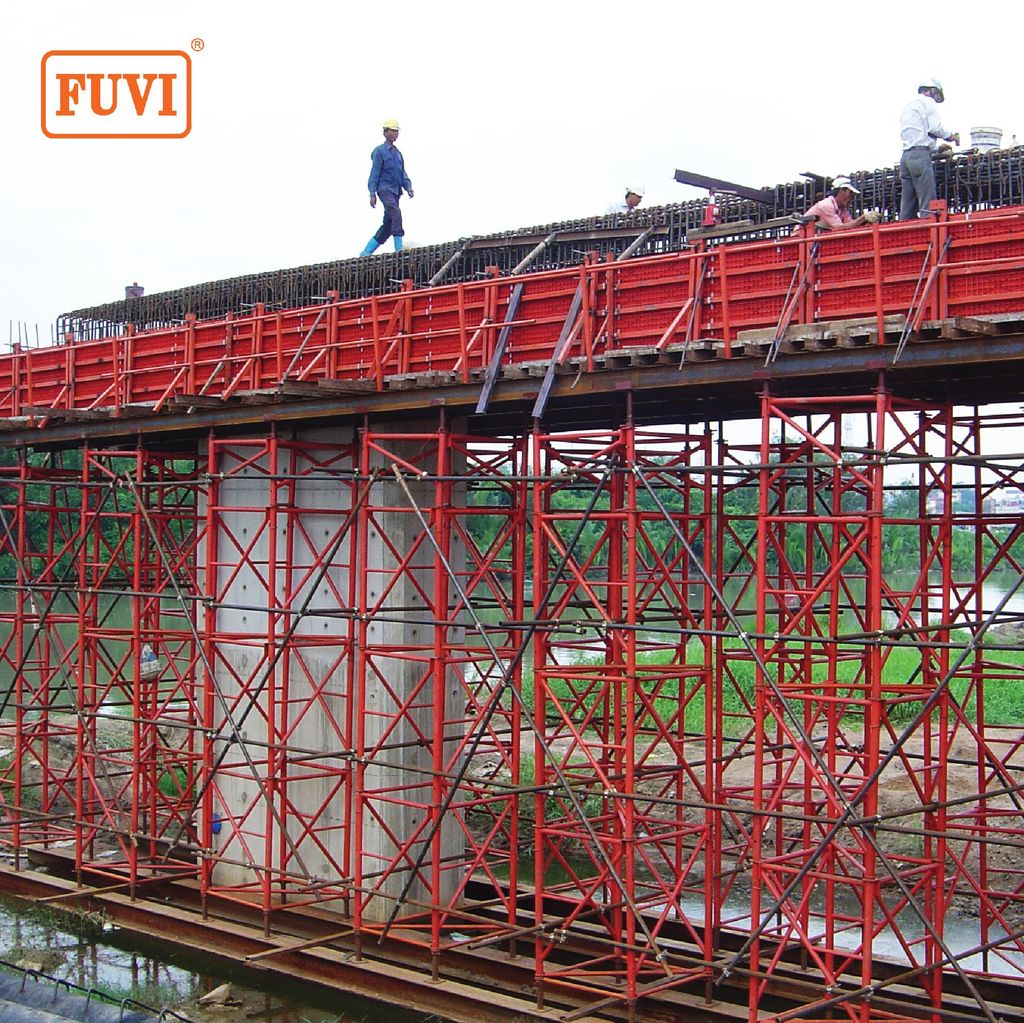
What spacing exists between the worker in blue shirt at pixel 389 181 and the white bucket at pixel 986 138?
9.49m

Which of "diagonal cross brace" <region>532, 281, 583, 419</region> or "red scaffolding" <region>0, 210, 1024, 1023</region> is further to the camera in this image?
"diagonal cross brace" <region>532, 281, 583, 419</region>

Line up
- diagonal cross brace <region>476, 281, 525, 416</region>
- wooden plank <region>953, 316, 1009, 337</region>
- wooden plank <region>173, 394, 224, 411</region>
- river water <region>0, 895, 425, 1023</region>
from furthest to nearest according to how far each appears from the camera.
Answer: wooden plank <region>173, 394, 224, 411</region> < river water <region>0, 895, 425, 1023</region> < diagonal cross brace <region>476, 281, 525, 416</region> < wooden plank <region>953, 316, 1009, 337</region>

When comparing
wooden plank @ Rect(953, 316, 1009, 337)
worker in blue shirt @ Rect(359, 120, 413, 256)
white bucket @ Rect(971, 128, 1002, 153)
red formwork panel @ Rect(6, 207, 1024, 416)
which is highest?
worker in blue shirt @ Rect(359, 120, 413, 256)

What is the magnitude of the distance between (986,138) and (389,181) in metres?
9.79

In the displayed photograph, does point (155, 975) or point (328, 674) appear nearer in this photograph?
point (328, 674)

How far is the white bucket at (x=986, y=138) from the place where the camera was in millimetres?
15820

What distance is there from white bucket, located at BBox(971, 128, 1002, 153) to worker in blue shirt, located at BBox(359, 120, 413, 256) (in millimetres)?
9494

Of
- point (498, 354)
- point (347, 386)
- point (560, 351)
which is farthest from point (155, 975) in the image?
point (560, 351)

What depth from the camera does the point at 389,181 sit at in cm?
2272

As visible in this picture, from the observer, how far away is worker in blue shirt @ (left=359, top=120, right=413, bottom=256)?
73.8ft

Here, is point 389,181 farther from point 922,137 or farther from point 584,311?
point 922,137

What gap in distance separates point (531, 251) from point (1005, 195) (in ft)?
23.1

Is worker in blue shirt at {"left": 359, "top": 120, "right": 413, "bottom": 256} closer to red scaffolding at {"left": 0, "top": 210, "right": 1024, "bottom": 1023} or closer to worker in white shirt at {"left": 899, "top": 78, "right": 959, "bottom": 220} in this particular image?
red scaffolding at {"left": 0, "top": 210, "right": 1024, "bottom": 1023}

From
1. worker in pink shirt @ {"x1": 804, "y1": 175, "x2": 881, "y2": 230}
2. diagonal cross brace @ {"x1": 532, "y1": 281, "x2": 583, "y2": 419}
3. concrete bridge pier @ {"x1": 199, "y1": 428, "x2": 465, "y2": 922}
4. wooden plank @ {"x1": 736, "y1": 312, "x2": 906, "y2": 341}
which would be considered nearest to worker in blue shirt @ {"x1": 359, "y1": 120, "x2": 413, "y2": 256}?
concrete bridge pier @ {"x1": 199, "y1": 428, "x2": 465, "y2": 922}
